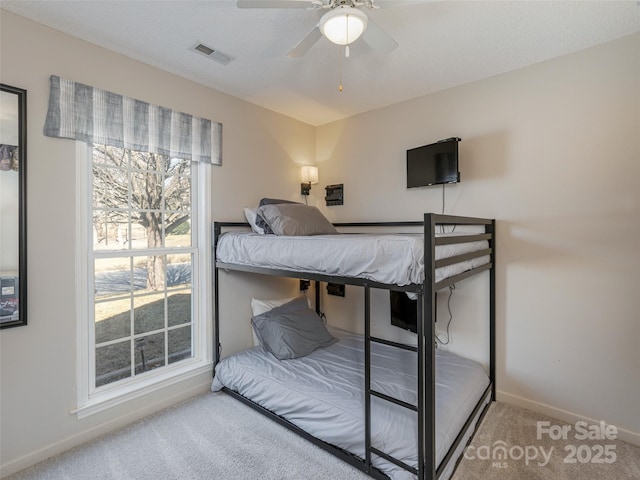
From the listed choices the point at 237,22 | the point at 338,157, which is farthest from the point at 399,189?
the point at 237,22

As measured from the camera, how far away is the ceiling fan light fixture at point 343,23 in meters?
1.36

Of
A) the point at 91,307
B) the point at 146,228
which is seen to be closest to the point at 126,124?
the point at 146,228

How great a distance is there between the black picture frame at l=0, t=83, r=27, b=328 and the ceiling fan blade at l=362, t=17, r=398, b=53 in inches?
75.1

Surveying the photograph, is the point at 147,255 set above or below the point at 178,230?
below

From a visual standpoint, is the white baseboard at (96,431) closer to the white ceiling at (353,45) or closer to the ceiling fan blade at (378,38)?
the white ceiling at (353,45)

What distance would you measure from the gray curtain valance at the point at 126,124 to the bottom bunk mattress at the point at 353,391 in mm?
1743

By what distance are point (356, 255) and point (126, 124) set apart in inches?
71.1

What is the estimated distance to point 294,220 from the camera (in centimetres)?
245

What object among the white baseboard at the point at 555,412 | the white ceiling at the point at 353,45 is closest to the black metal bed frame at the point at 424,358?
the white baseboard at the point at 555,412

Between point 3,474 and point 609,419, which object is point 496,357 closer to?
point 609,419

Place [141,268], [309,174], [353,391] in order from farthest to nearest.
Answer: [309,174]
[141,268]
[353,391]

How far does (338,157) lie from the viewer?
11.2 feet

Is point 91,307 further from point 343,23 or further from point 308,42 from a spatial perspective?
point 343,23

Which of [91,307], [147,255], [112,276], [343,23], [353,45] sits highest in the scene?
[353,45]
